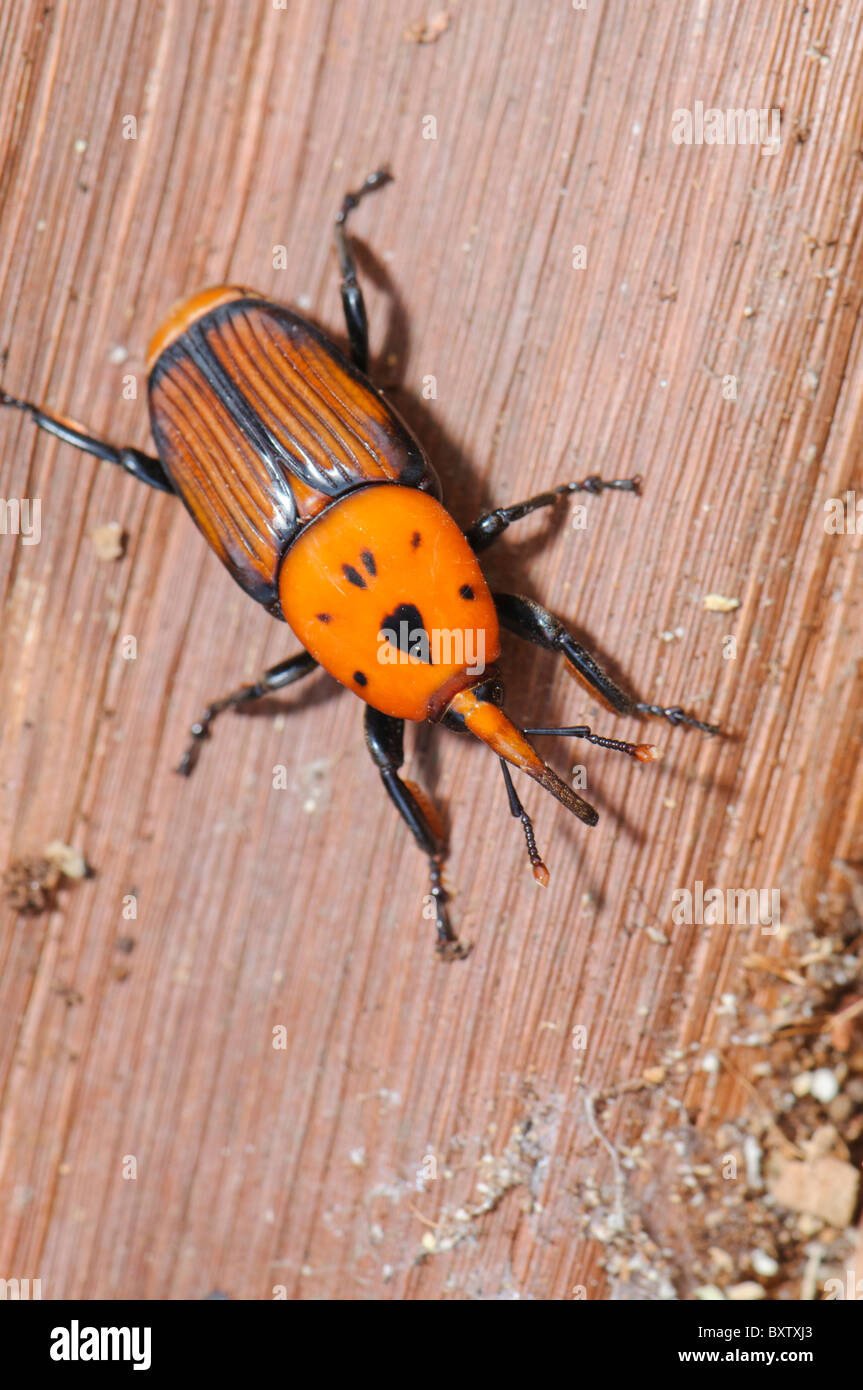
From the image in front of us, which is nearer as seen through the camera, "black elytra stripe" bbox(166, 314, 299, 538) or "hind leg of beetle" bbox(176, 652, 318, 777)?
"black elytra stripe" bbox(166, 314, 299, 538)

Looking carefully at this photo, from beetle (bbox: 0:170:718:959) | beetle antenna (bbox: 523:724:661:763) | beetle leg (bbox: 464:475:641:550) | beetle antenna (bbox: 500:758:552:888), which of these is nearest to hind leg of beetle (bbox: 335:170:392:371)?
beetle (bbox: 0:170:718:959)

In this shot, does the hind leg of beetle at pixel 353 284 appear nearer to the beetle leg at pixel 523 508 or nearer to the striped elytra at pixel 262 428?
the striped elytra at pixel 262 428

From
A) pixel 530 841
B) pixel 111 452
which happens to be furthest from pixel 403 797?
pixel 111 452

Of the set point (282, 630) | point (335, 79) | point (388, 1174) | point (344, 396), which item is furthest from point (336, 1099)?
point (335, 79)

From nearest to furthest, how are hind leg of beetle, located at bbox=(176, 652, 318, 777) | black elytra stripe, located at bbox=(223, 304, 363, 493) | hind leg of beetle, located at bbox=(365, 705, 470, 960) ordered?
1. black elytra stripe, located at bbox=(223, 304, 363, 493)
2. hind leg of beetle, located at bbox=(365, 705, 470, 960)
3. hind leg of beetle, located at bbox=(176, 652, 318, 777)

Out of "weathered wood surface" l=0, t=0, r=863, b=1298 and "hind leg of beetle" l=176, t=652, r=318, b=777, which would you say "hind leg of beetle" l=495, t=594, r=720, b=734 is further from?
"hind leg of beetle" l=176, t=652, r=318, b=777

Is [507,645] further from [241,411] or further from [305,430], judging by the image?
[241,411]

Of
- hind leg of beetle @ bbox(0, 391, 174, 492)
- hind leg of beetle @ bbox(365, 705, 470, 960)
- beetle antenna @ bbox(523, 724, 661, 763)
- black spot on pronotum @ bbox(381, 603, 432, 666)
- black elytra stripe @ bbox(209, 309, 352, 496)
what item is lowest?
hind leg of beetle @ bbox(365, 705, 470, 960)

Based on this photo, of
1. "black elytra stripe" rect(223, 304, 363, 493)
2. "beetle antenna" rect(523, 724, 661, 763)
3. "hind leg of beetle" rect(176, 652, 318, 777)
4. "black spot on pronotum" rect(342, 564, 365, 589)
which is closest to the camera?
"beetle antenna" rect(523, 724, 661, 763)
